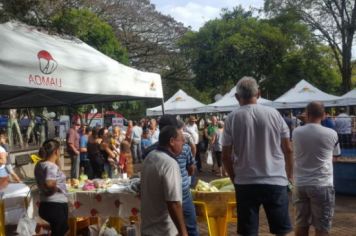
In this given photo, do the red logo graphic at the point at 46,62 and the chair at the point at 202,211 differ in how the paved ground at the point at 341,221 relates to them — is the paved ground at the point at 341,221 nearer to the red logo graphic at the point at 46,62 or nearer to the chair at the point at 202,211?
the chair at the point at 202,211

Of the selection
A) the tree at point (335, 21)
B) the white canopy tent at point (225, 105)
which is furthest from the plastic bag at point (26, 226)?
the tree at point (335, 21)

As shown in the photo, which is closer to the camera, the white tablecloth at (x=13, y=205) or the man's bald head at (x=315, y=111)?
the man's bald head at (x=315, y=111)

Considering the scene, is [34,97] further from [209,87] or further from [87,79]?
[209,87]

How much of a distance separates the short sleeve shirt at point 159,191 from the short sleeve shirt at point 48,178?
1.74 metres

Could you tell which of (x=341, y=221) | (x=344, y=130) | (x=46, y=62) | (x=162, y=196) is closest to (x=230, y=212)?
(x=162, y=196)

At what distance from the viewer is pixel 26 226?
578 cm

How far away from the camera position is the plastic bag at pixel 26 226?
18.8 feet

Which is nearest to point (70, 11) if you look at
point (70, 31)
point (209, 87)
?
point (70, 31)

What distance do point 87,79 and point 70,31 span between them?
4.00 feet

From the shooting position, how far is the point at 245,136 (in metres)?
4.22

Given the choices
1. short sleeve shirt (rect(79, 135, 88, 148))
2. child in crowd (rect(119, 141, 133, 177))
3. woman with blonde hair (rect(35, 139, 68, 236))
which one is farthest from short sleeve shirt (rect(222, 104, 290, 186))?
short sleeve shirt (rect(79, 135, 88, 148))

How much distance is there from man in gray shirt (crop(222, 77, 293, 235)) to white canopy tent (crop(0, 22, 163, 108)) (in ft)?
5.09

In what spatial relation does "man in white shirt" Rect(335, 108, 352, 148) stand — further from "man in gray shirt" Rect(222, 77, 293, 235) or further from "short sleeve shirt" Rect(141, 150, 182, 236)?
"short sleeve shirt" Rect(141, 150, 182, 236)

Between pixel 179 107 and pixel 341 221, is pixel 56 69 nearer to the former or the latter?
pixel 341 221
